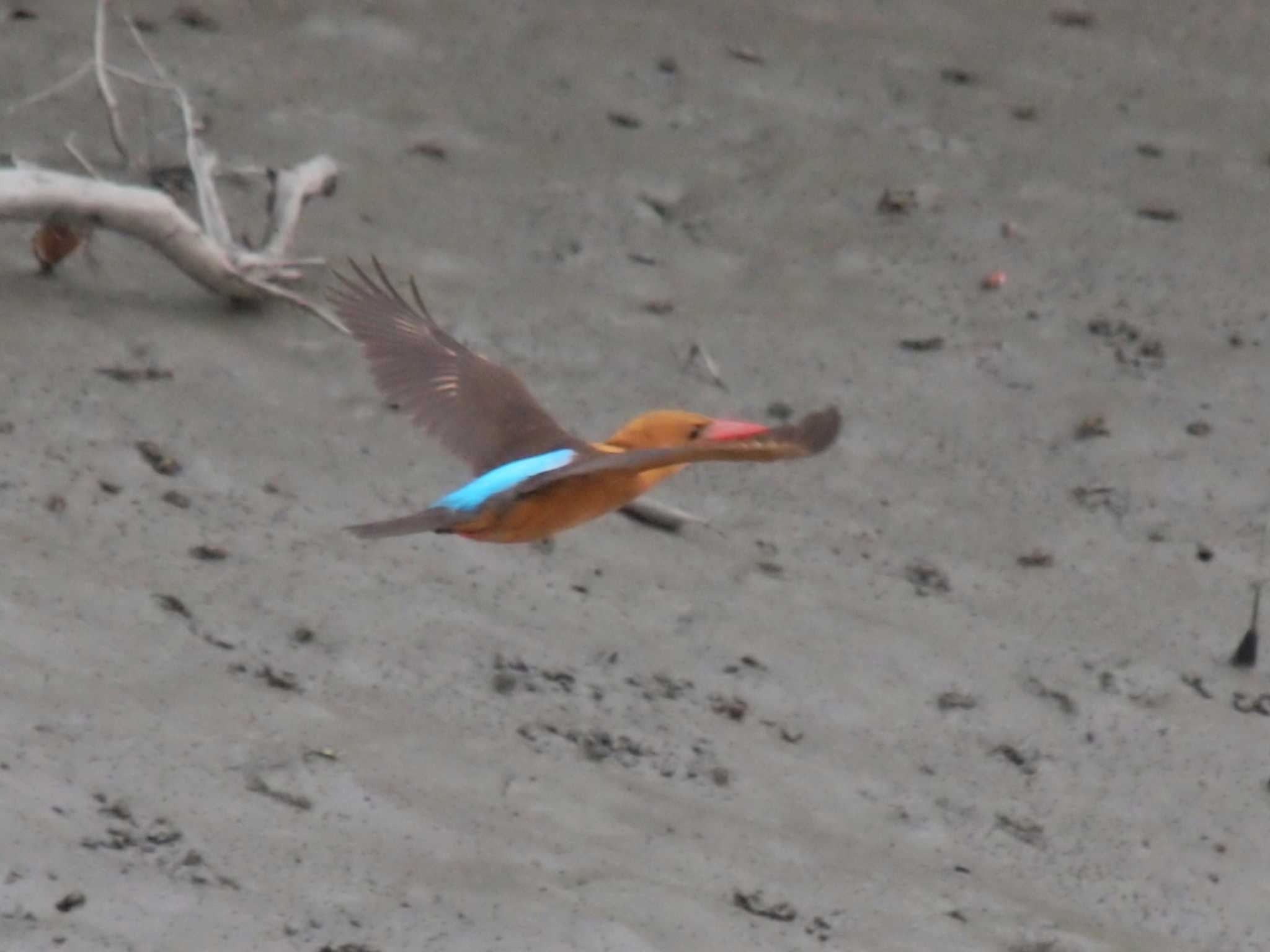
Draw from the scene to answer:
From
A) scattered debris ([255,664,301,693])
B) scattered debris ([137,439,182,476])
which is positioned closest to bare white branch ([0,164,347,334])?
scattered debris ([137,439,182,476])

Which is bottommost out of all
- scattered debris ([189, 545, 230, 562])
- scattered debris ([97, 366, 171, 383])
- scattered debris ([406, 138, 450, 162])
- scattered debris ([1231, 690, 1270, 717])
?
scattered debris ([189, 545, 230, 562])

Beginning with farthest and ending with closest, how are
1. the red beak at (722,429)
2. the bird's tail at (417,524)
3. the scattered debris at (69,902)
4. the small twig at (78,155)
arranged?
the small twig at (78,155), the red beak at (722,429), the scattered debris at (69,902), the bird's tail at (417,524)

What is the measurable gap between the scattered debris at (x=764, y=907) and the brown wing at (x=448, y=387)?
0.86 metres

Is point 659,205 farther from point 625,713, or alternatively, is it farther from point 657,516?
point 625,713

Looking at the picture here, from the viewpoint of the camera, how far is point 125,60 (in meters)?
6.79

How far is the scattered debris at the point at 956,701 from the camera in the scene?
196 inches

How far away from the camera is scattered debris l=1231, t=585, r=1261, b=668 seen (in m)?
5.21

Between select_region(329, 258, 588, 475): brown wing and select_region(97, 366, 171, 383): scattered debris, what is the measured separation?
1.15 m

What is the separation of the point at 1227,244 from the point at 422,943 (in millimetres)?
3723

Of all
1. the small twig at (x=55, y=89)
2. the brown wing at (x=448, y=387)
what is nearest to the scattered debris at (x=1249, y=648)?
the brown wing at (x=448, y=387)

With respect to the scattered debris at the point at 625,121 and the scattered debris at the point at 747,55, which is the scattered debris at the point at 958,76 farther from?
the scattered debris at the point at 625,121

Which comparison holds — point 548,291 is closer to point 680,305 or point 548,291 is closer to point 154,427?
point 680,305

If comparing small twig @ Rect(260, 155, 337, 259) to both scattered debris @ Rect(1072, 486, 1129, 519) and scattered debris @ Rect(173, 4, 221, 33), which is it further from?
scattered debris @ Rect(1072, 486, 1129, 519)

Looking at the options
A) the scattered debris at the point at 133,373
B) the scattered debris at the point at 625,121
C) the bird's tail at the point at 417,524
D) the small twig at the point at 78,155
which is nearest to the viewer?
the bird's tail at the point at 417,524
